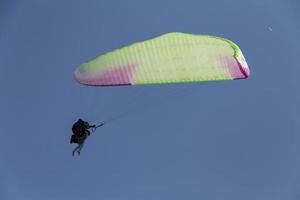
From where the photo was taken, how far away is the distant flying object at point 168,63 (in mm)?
18016

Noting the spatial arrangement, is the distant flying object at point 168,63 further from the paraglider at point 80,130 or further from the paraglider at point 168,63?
the paraglider at point 80,130

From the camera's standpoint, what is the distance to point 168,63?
60.2 feet

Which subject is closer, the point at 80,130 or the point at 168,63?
the point at 168,63

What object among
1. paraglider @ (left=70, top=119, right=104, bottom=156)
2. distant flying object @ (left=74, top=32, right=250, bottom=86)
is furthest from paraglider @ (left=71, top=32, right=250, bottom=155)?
paraglider @ (left=70, top=119, right=104, bottom=156)

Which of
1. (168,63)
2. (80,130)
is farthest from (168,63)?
(80,130)

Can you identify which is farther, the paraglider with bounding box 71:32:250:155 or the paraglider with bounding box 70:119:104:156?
the paraglider with bounding box 70:119:104:156

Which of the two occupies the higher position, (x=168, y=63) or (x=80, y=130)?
(x=168, y=63)

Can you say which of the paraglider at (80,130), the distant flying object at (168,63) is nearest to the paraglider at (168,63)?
the distant flying object at (168,63)

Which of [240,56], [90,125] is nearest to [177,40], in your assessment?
[240,56]

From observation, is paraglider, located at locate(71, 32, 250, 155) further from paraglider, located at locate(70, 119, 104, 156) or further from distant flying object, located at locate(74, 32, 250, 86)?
paraglider, located at locate(70, 119, 104, 156)

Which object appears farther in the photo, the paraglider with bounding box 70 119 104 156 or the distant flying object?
the paraglider with bounding box 70 119 104 156

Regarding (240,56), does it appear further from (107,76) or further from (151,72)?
(107,76)

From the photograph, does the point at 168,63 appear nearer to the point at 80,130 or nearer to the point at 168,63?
the point at 168,63

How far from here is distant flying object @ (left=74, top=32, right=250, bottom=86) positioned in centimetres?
1802
